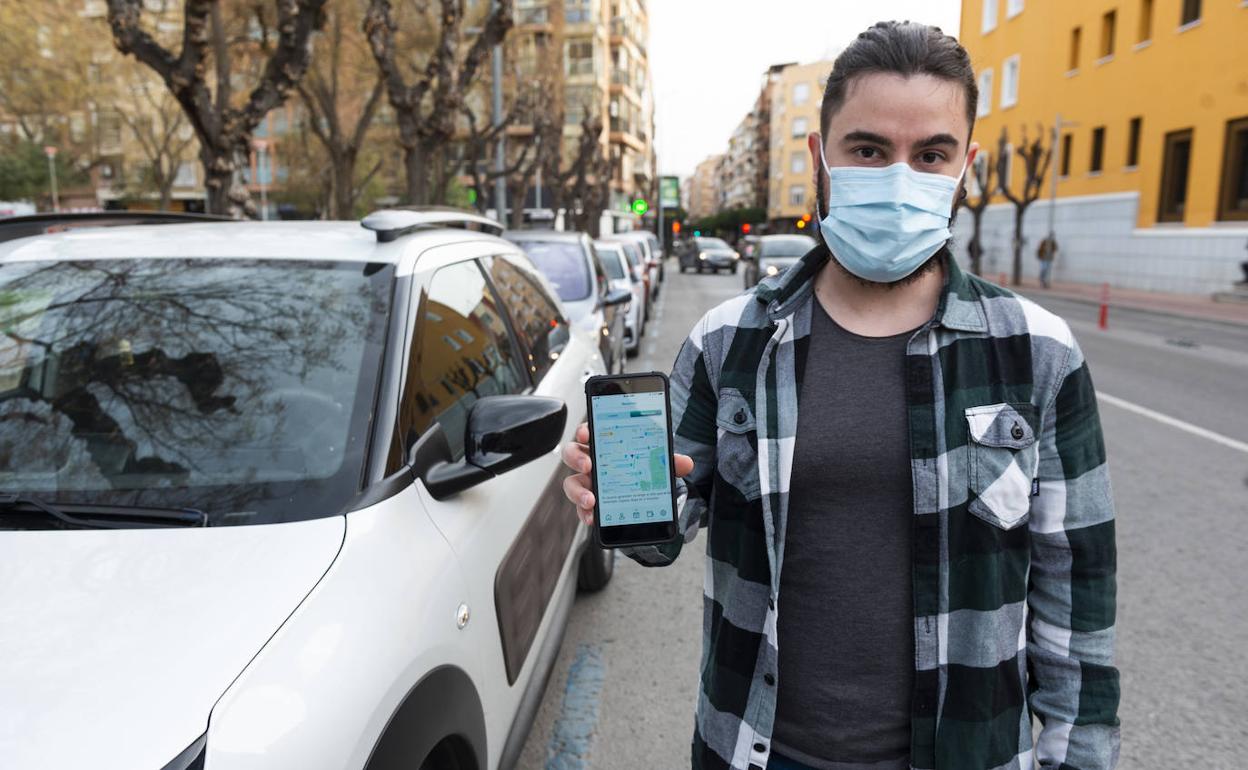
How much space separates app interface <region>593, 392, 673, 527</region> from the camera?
4.78ft

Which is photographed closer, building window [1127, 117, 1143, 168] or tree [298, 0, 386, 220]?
tree [298, 0, 386, 220]

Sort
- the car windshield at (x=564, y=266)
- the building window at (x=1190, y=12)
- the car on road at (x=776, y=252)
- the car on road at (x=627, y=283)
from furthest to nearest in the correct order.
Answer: the building window at (x=1190, y=12)
the car on road at (x=776, y=252)
the car on road at (x=627, y=283)
the car windshield at (x=564, y=266)

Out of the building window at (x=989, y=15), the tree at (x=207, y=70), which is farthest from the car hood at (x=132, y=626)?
the building window at (x=989, y=15)

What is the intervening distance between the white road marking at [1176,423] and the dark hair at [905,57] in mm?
6909

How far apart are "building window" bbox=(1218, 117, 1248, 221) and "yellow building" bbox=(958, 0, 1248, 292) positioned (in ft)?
0.08

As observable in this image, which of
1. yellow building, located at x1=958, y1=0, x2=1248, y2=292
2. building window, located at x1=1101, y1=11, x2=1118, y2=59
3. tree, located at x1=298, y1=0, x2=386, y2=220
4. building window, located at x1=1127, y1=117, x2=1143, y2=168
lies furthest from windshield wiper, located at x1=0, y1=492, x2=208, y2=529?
building window, located at x1=1101, y1=11, x2=1118, y2=59

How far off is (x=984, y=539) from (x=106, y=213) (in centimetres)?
310

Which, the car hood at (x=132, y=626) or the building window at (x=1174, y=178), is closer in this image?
the car hood at (x=132, y=626)

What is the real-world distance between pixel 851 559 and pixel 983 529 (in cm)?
21

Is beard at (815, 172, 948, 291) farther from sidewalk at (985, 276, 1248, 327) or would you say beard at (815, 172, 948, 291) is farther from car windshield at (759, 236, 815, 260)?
sidewalk at (985, 276, 1248, 327)

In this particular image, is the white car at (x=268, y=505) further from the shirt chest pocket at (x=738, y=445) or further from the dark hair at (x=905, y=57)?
the dark hair at (x=905, y=57)

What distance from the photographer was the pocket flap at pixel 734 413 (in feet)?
4.86

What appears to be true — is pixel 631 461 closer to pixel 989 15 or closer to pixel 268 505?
pixel 268 505

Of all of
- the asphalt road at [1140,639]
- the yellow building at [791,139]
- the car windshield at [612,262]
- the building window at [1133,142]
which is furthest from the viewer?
the yellow building at [791,139]
